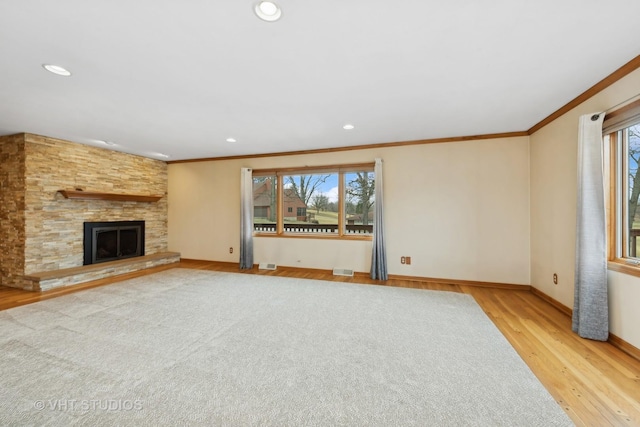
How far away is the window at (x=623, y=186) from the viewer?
2279 mm

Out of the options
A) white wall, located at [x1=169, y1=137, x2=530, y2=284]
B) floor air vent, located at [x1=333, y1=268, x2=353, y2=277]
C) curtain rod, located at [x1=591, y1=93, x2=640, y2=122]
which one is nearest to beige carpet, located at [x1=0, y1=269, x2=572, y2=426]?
white wall, located at [x1=169, y1=137, x2=530, y2=284]

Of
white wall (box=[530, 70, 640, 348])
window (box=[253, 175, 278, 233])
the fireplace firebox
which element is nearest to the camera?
white wall (box=[530, 70, 640, 348])

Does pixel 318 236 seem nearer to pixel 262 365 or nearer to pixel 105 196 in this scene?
pixel 262 365

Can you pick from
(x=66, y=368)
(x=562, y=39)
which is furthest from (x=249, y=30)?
(x=66, y=368)

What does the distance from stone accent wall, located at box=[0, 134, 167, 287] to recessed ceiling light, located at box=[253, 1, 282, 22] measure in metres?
4.64

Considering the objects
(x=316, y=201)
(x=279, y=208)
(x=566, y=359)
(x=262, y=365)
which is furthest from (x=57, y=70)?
(x=566, y=359)

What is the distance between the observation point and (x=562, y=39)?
5.66ft

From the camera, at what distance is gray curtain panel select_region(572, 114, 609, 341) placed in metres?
2.31

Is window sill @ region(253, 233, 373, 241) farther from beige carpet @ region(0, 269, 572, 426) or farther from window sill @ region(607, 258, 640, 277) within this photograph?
window sill @ region(607, 258, 640, 277)

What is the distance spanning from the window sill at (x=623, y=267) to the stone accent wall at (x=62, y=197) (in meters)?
7.19

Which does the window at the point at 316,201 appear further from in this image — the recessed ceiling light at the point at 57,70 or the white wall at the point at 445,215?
the recessed ceiling light at the point at 57,70

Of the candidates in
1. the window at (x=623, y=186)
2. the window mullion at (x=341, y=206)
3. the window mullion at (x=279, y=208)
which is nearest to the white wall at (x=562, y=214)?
the window at (x=623, y=186)

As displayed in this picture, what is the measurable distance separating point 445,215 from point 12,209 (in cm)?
676

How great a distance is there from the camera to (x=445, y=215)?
4.19 meters
